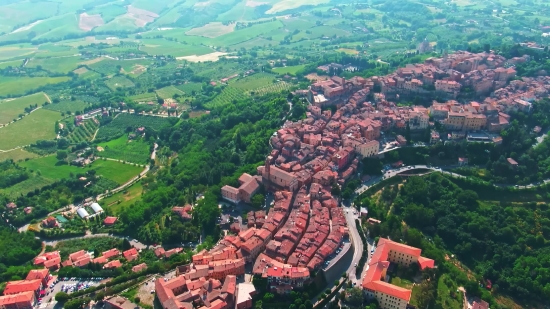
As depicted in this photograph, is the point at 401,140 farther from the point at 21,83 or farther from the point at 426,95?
the point at 21,83

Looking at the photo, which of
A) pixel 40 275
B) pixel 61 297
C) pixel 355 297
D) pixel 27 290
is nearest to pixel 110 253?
pixel 40 275

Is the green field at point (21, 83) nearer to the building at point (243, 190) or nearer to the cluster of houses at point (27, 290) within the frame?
the building at point (243, 190)

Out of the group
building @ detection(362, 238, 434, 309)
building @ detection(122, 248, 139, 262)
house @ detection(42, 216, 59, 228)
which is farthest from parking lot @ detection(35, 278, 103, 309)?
building @ detection(362, 238, 434, 309)

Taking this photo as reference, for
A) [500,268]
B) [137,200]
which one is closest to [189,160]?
[137,200]

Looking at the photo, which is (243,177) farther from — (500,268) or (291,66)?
(291,66)

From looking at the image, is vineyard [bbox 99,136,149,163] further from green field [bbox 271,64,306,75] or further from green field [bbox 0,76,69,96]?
green field [bbox 271,64,306,75]
